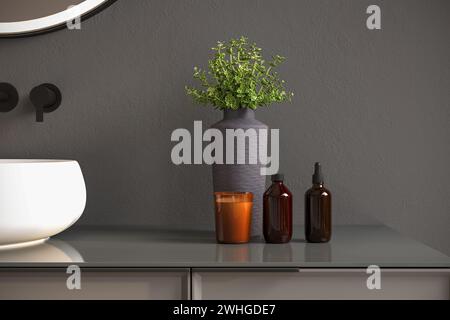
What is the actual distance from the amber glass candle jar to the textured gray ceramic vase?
3.1 inches

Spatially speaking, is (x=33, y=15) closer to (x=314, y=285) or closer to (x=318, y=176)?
(x=318, y=176)

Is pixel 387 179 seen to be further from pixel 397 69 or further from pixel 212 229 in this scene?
pixel 212 229

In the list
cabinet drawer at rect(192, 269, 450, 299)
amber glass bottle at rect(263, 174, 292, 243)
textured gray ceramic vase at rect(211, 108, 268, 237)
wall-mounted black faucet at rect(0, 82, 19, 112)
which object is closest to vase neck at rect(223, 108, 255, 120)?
textured gray ceramic vase at rect(211, 108, 268, 237)

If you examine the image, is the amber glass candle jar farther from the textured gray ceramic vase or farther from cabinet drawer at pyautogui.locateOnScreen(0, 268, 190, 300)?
cabinet drawer at pyautogui.locateOnScreen(0, 268, 190, 300)

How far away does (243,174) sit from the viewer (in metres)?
1.37

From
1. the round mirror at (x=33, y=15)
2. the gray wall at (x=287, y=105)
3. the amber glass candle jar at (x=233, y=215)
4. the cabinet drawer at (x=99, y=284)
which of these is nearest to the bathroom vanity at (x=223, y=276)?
the cabinet drawer at (x=99, y=284)

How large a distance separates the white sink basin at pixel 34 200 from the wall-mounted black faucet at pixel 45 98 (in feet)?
1.16

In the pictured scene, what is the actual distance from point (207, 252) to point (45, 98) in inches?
26.1

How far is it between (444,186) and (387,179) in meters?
0.15

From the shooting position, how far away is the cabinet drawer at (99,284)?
1.13 meters

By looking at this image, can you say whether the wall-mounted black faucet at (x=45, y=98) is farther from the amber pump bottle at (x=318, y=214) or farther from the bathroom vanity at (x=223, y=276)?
the amber pump bottle at (x=318, y=214)

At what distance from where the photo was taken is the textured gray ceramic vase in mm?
1370

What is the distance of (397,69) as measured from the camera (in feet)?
5.27

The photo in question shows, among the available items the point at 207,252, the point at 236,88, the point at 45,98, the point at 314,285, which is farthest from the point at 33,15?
the point at 314,285
